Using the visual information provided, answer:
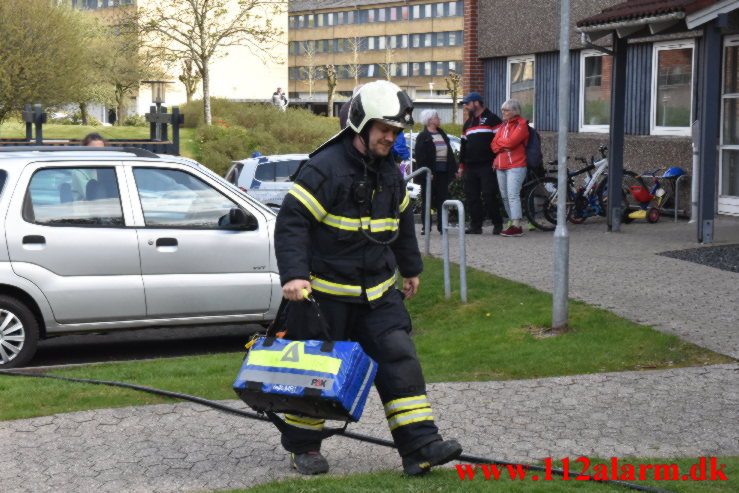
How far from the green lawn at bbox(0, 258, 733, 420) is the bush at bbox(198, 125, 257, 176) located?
99.2 ft

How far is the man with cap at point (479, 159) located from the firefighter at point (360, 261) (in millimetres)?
10212

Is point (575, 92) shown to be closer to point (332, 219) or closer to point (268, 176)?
point (268, 176)

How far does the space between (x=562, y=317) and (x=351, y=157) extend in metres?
4.09

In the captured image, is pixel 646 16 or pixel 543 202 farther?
pixel 543 202

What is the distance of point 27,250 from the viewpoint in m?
9.03

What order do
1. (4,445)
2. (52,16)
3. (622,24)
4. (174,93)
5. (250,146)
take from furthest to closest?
(174,93), (52,16), (250,146), (622,24), (4,445)

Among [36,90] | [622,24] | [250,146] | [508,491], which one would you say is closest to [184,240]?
[508,491]

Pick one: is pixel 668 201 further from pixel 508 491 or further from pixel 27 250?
pixel 508 491

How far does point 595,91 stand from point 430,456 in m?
16.2

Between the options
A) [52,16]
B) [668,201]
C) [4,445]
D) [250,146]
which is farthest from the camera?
[52,16]

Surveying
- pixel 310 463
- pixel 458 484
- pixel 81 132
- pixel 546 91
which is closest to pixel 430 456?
pixel 458 484

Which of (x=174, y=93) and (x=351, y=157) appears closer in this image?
(x=351, y=157)

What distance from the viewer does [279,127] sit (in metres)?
44.3

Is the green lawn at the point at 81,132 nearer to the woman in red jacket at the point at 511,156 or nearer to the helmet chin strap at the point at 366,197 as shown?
the woman in red jacket at the point at 511,156
